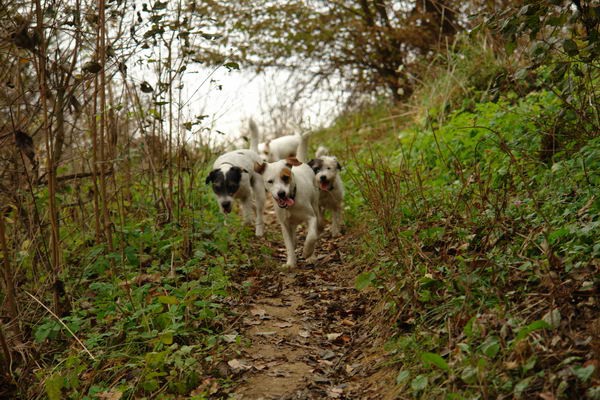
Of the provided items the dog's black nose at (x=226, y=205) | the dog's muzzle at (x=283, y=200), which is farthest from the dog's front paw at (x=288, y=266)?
the dog's black nose at (x=226, y=205)

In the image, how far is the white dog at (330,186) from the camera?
711 cm

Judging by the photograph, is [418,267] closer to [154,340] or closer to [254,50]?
[154,340]

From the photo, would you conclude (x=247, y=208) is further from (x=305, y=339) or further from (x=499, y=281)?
(x=499, y=281)

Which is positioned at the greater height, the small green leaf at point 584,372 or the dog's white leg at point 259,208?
the dog's white leg at point 259,208

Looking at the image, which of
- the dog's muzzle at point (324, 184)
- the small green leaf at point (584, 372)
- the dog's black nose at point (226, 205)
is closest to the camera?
the small green leaf at point (584, 372)

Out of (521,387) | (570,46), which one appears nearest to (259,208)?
(570,46)

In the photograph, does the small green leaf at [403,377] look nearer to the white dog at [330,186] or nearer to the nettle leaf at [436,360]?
the nettle leaf at [436,360]

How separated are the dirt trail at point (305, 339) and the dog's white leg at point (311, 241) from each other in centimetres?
29

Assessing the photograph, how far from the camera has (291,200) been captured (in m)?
6.30

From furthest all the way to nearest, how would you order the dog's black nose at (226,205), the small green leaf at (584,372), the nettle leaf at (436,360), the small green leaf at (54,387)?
the dog's black nose at (226,205) < the small green leaf at (54,387) < the nettle leaf at (436,360) < the small green leaf at (584,372)

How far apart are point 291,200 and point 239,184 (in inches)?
65.8

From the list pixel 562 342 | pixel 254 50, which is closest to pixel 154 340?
pixel 562 342

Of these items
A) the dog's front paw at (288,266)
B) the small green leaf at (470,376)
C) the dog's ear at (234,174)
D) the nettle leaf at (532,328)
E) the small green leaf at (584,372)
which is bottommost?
the small green leaf at (470,376)

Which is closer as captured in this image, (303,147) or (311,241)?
(311,241)
